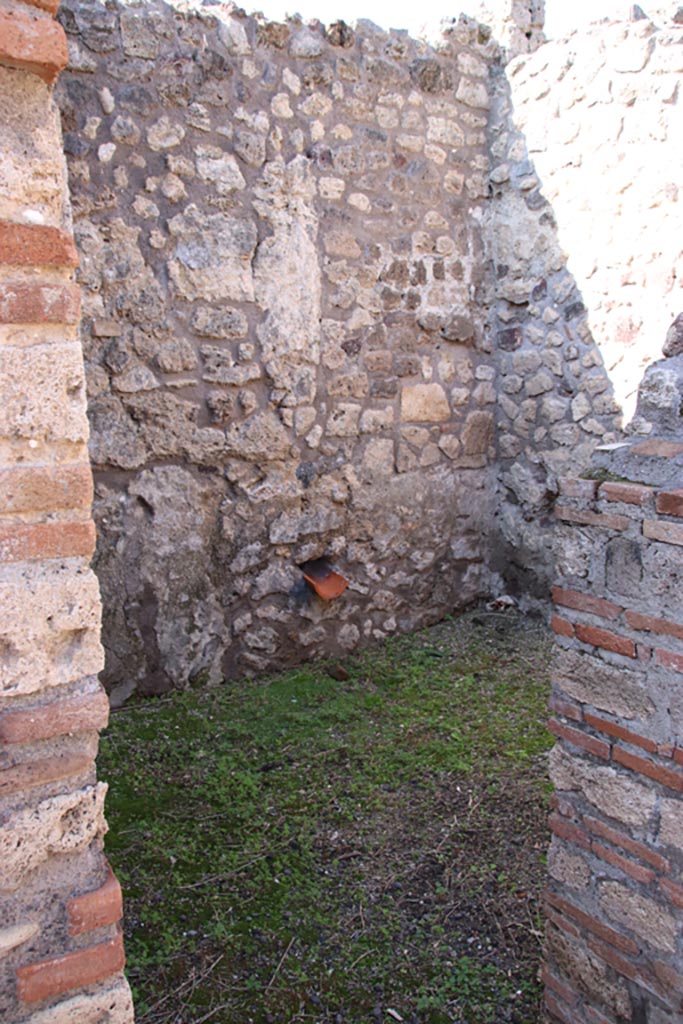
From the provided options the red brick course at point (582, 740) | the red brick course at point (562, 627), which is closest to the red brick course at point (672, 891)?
the red brick course at point (582, 740)

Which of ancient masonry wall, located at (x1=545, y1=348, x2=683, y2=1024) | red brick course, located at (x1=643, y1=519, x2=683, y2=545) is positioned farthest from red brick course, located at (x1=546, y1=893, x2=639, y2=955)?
red brick course, located at (x1=643, y1=519, x2=683, y2=545)

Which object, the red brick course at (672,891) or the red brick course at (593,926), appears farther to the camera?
the red brick course at (593,926)

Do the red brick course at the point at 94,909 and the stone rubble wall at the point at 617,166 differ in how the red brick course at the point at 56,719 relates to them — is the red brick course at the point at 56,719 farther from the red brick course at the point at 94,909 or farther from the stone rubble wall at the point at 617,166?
the stone rubble wall at the point at 617,166

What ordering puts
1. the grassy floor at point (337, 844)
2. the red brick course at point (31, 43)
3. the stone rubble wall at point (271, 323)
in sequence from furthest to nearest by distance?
the stone rubble wall at point (271, 323) → the grassy floor at point (337, 844) → the red brick course at point (31, 43)

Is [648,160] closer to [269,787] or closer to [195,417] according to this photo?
[195,417]

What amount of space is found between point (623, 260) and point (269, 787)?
2.99 meters

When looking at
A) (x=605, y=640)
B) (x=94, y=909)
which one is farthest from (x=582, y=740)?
(x=94, y=909)

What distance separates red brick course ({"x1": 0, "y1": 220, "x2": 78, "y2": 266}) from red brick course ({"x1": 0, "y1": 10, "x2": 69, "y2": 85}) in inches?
10.0

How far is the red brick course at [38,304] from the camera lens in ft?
4.52

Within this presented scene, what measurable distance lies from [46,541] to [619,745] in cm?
141

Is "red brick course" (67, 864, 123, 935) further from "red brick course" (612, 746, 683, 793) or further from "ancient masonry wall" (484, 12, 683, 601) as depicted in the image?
"ancient masonry wall" (484, 12, 683, 601)

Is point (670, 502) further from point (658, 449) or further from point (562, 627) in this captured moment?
point (562, 627)

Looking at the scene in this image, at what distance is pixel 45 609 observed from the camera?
1450 millimetres

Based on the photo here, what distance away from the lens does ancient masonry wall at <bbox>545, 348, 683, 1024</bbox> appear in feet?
6.17
